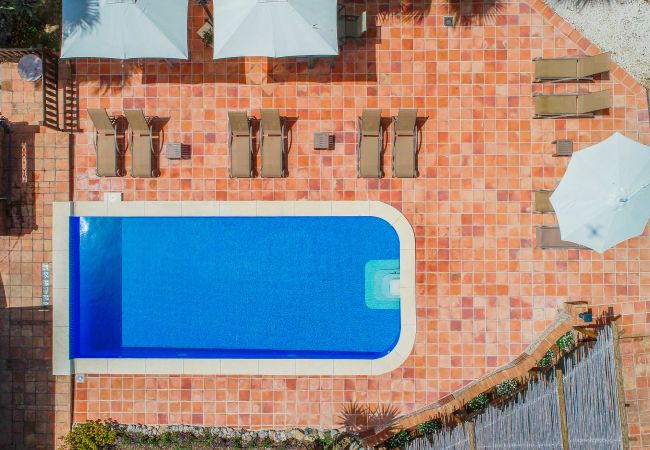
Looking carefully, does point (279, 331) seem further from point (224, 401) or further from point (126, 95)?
point (126, 95)

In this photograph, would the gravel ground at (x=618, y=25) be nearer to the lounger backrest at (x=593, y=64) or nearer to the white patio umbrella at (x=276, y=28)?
the lounger backrest at (x=593, y=64)

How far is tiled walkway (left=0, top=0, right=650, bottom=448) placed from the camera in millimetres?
11828

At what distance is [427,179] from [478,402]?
5339 mm

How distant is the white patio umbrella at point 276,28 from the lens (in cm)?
1062

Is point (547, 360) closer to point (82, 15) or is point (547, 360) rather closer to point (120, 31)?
point (120, 31)

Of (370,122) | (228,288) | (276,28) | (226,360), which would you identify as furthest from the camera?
(228,288)

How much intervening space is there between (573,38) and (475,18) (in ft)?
7.71

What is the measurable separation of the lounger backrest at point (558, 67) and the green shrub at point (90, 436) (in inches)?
511

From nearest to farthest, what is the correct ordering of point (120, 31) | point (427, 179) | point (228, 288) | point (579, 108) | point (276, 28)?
point (276, 28), point (120, 31), point (579, 108), point (427, 179), point (228, 288)

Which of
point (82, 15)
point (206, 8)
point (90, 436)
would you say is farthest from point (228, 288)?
point (82, 15)

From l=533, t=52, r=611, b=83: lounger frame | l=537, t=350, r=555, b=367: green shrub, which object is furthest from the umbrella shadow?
l=537, t=350, r=555, b=367: green shrub

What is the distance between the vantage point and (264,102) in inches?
474

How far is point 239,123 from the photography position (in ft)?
37.5

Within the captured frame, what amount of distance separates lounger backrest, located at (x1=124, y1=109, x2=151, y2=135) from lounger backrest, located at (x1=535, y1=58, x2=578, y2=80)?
915cm
